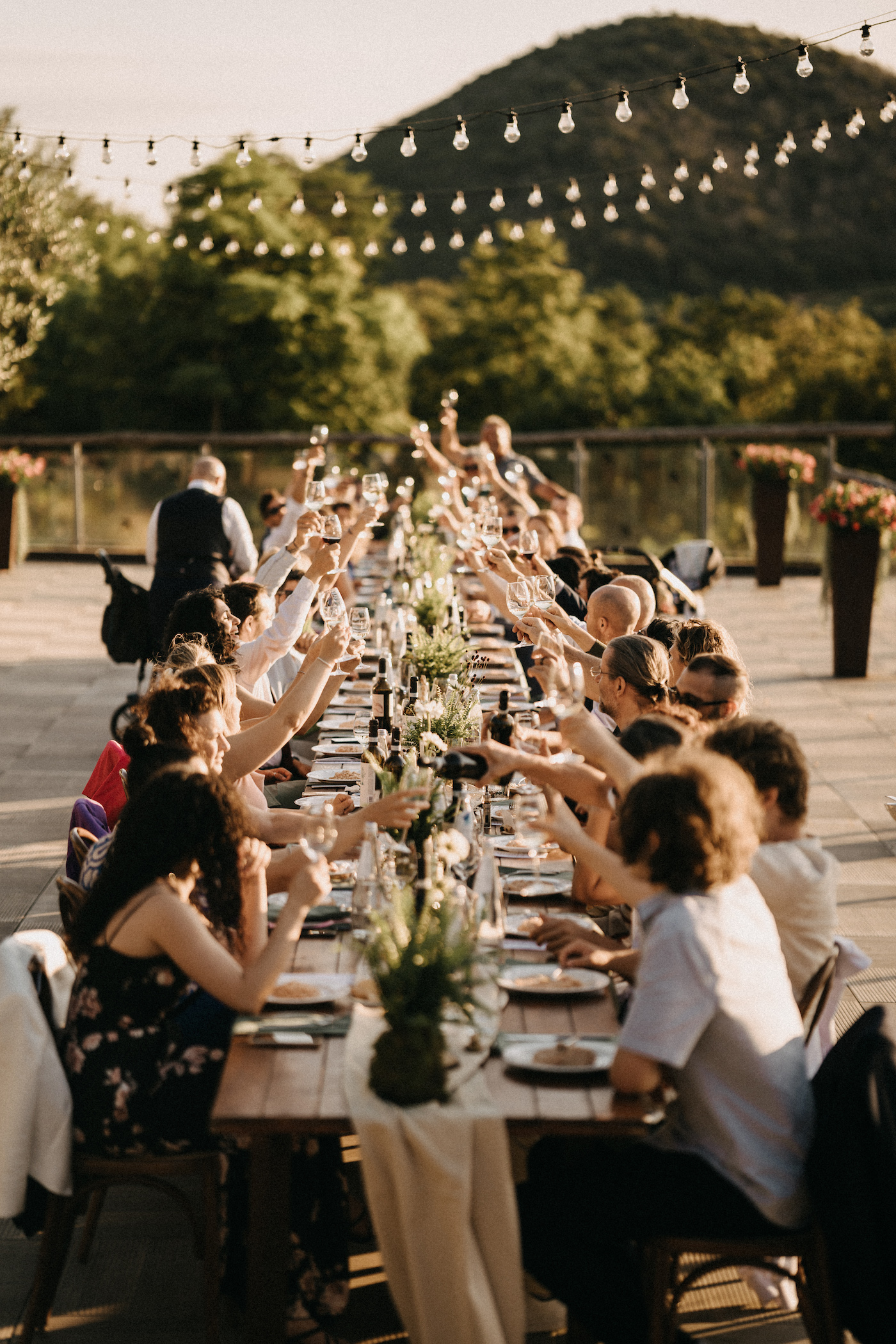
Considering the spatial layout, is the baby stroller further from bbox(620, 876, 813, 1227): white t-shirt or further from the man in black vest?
bbox(620, 876, 813, 1227): white t-shirt

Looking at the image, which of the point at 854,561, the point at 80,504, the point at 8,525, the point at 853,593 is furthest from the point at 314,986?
the point at 80,504

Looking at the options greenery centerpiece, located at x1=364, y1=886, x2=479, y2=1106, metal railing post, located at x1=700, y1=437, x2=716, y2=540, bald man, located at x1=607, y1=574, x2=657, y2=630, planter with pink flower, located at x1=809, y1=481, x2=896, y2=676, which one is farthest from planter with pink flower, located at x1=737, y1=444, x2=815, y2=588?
greenery centerpiece, located at x1=364, y1=886, x2=479, y2=1106

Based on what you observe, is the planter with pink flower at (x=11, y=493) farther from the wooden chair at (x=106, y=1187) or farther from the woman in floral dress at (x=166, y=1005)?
the wooden chair at (x=106, y=1187)

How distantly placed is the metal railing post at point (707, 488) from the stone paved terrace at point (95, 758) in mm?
854

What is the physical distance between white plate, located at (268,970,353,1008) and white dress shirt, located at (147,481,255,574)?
504cm

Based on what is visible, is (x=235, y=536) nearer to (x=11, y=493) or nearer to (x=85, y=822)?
(x=85, y=822)

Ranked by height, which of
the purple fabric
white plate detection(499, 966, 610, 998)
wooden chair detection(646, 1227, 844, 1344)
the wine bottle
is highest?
the wine bottle

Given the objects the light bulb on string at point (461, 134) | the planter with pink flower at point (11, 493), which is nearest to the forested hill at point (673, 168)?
the planter with pink flower at point (11, 493)

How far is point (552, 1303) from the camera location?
2795 mm

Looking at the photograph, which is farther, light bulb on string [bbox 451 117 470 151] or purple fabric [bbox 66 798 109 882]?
light bulb on string [bbox 451 117 470 151]

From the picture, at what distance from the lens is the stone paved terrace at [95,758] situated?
9.02 feet

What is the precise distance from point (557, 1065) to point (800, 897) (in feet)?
2.11

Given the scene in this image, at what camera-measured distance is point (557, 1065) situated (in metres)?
2.36

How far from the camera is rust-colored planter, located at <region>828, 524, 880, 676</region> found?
9281mm
